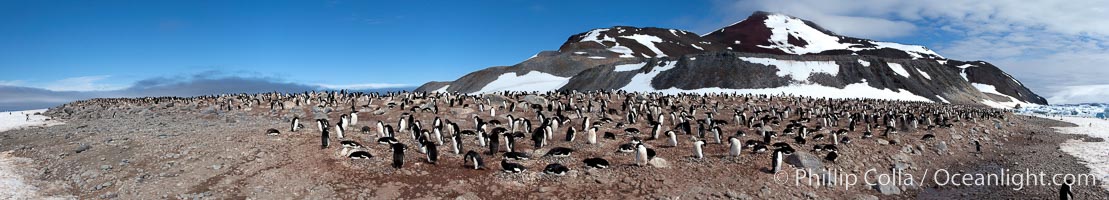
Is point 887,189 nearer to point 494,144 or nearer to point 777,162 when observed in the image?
point 777,162

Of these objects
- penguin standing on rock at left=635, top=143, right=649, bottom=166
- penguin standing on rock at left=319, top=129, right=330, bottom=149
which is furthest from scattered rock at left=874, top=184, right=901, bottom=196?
penguin standing on rock at left=319, top=129, right=330, bottom=149

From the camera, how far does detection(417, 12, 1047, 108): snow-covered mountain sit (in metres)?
72.6

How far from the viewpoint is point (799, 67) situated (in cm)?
7550

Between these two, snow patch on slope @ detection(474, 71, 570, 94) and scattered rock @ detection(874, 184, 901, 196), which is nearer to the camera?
scattered rock @ detection(874, 184, 901, 196)

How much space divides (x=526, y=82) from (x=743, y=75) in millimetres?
32978

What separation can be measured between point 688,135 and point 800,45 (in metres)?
150

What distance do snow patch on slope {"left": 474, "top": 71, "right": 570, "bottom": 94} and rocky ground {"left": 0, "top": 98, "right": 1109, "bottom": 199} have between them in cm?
6818

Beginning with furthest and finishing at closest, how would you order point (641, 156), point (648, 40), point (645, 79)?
point (648, 40) → point (645, 79) → point (641, 156)

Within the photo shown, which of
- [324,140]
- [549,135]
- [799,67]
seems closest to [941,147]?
[549,135]

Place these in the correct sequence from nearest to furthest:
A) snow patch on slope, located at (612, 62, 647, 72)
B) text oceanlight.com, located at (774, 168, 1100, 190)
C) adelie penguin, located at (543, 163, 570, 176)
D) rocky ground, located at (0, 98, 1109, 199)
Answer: rocky ground, located at (0, 98, 1109, 199), adelie penguin, located at (543, 163, 570, 176), text oceanlight.com, located at (774, 168, 1100, 190), snow patch on slope, located at (612, 62, 647, 72)

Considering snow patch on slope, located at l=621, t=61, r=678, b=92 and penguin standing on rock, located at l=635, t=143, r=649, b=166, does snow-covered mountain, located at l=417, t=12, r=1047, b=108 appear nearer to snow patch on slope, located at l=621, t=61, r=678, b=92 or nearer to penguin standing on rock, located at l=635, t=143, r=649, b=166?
snow patch on slope, located at l=621, t=61, r=678, b=92

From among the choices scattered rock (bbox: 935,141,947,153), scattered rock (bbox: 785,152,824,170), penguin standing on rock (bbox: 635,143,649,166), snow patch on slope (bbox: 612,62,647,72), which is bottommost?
scattered rock (bbox: 935,141,947,153)

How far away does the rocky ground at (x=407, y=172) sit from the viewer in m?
14.8

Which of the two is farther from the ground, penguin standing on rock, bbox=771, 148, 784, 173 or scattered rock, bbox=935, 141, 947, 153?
penguin standing on rock, bbox=771, 148, 784, 173
